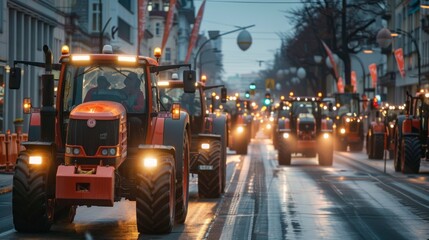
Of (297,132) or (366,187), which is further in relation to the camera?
(297,132)

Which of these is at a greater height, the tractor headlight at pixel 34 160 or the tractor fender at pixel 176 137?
the tractor fender at pixel 176 137

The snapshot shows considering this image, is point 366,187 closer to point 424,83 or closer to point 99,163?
Result: point 99,163

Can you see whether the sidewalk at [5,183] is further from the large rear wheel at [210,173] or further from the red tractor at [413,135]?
the red tractor at [413,135]

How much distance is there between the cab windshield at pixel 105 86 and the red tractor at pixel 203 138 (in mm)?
4439

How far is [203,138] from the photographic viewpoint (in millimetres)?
23969

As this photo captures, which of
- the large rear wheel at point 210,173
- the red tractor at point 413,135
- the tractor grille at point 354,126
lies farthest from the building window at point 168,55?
the large rear wheel at point 210,173

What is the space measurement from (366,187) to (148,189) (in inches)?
529

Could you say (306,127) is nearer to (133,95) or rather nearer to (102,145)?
(133,95)

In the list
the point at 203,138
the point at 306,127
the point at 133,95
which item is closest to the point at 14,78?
the point at 133,95

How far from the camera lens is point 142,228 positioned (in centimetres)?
1619

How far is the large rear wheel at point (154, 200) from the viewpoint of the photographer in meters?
16.0

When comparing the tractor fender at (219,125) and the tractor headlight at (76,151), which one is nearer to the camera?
the tractor headlight at (76,151)

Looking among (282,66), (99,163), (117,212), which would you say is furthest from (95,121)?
(282,66)

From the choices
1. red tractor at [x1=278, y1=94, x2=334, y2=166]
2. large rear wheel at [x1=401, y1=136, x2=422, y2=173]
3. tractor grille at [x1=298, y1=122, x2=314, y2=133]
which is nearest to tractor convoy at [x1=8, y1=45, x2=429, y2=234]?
large rear wheel at [x1=401, y1=136, x2=422, y2=173]
